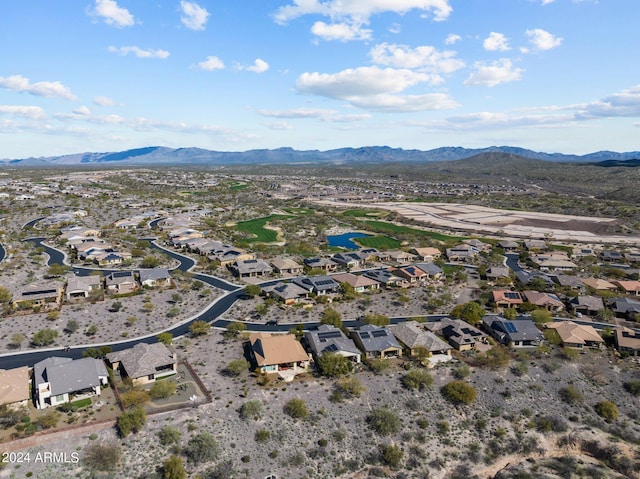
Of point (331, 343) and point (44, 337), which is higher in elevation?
point (331, 343)

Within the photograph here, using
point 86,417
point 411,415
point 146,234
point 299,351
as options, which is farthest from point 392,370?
point 146,234

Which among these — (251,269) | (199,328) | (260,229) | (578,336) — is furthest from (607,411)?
(260,229)

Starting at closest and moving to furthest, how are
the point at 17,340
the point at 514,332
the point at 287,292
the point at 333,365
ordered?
the point at 333,365 < the point at 17,340 < the point at 514,332 < the point at 287,292

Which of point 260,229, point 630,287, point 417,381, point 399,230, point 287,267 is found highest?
point 260,229

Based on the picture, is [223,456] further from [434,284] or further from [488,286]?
[488,286]

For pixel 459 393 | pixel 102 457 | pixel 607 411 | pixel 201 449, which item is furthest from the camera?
pixel 459 393

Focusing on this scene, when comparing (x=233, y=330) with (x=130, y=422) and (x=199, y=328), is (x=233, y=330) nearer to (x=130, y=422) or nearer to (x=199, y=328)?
(x=199, y=328)

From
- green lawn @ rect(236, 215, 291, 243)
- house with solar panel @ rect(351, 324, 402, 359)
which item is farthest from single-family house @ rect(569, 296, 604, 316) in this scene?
green lawn @ rect(236, 215, 291, 243)

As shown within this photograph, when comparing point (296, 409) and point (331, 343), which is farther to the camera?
point (331, 343)
